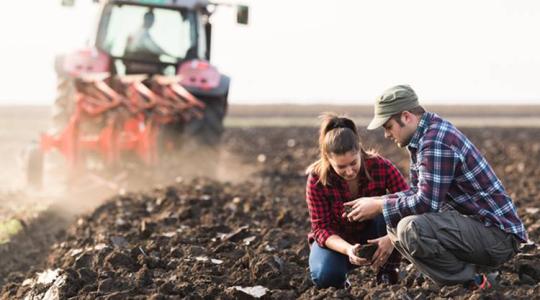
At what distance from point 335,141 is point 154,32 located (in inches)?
289

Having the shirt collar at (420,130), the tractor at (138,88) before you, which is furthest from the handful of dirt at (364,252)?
the tractor at (138,88)

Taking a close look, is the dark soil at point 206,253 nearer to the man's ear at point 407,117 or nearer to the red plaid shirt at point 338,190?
the red plaid shirt at point 338,190

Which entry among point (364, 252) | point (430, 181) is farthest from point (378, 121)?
point (364, 252)

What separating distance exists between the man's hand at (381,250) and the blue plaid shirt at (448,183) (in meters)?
0.12

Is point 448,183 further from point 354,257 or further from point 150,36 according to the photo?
point 150,36

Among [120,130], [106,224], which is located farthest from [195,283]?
[120,130]

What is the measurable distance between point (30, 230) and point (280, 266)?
12.5 ft

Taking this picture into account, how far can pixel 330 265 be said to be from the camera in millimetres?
4898

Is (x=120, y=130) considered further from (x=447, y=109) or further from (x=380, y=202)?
(x=447, y=109)

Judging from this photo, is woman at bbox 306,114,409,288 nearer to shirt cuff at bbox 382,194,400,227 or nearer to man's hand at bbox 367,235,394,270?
man's hand at bbox 367,235,394,270

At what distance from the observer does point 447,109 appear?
46219 millimetres

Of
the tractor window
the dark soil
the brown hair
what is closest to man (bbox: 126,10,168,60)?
the tractor window

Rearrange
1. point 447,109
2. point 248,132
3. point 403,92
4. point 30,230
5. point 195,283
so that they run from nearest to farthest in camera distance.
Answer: point 403,92 → point 195,283 → point 30,230 → point 248,132 → point 447,109

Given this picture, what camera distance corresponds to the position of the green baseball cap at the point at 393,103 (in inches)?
175
